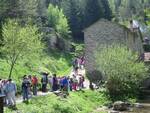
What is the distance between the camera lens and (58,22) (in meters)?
99.1

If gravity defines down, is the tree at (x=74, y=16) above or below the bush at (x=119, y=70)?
above

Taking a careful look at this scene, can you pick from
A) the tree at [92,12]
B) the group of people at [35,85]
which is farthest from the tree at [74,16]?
the group of people at [35,85]

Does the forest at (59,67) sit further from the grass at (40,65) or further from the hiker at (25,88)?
the hiker at (25,88)

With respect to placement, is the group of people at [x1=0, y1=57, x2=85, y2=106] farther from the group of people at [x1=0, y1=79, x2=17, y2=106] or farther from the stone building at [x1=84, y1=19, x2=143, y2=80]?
the stone building at [x1=84, y1=19, x2=143, y2=80]

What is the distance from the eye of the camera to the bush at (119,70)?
47156 millimetres

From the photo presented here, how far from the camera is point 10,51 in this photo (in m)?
36.2

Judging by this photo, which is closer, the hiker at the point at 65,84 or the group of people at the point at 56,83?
the group of people at the point at 56,83

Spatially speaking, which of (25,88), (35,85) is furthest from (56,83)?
(25,88)

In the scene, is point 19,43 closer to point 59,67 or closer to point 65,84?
point 65,84

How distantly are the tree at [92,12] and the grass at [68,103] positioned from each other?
57.2 m

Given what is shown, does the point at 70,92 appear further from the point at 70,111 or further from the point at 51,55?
the point at 51,55

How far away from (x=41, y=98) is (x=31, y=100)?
6.70ft

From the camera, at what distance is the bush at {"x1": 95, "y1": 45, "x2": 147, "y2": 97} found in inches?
1857

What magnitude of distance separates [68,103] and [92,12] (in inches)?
2697
